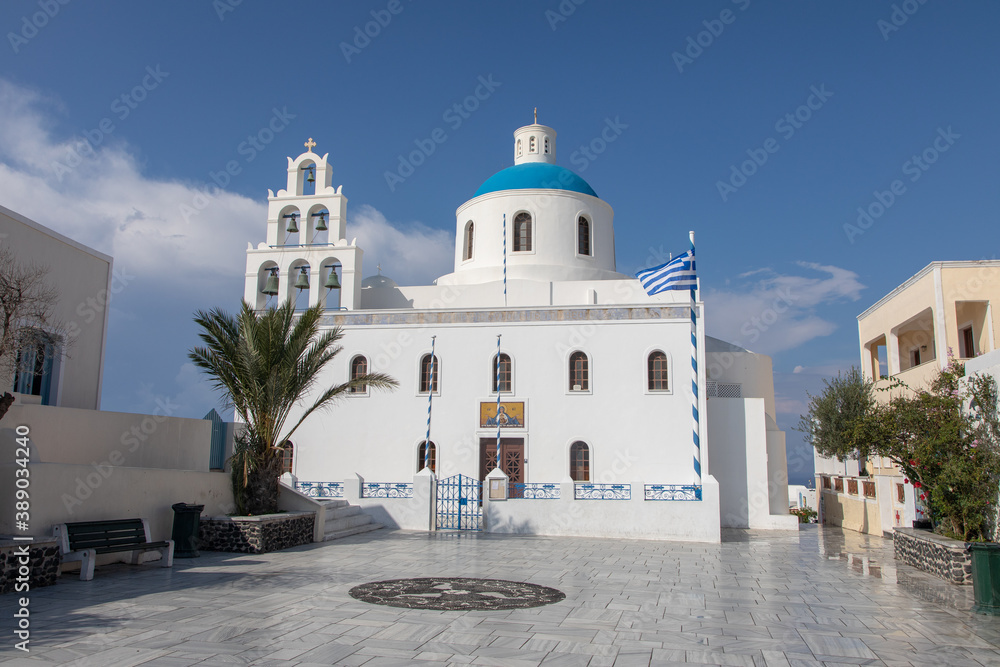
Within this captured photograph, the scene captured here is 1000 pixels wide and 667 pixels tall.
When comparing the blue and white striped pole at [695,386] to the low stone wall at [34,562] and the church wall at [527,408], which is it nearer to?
the church wall at [527,408]

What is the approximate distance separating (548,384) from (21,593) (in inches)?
479

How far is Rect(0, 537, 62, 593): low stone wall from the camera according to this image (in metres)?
7.36

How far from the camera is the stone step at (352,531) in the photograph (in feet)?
43.4

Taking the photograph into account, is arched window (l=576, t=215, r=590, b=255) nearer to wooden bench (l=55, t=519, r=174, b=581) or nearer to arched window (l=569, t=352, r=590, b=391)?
arched window (l=569, t=352, r=590, b=391)

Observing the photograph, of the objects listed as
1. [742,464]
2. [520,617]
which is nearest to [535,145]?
[742,464]

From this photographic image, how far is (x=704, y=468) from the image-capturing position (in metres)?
16.6

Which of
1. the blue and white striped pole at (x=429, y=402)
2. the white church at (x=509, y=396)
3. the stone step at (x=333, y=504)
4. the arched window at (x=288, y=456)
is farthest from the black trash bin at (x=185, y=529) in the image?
the arched window at (x=288, y=456)

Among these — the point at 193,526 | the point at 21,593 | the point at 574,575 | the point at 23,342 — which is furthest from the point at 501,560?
the point at 23,342

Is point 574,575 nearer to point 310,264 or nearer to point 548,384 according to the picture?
point 548,384

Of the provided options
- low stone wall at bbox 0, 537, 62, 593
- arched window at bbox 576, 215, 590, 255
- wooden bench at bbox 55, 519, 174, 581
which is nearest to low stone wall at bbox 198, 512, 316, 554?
wooden bench at bbox 55, 519, 174, 581

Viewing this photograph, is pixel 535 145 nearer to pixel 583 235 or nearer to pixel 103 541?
pixel 583 235

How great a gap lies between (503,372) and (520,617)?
1158cm

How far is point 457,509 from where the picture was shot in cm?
1551

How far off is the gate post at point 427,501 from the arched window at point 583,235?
29.5 ft
